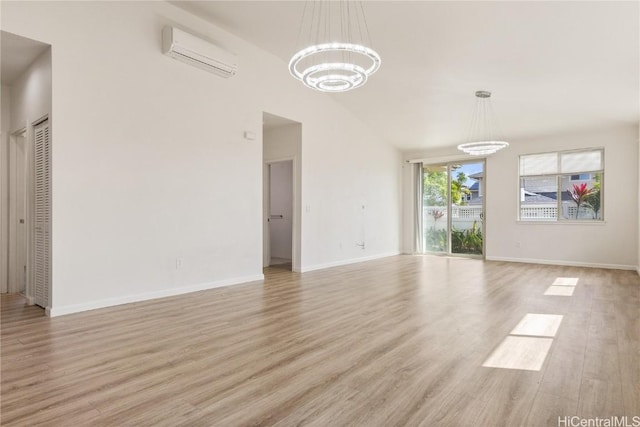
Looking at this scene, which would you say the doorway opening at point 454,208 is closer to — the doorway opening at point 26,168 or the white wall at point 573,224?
the white wall at point 573,224

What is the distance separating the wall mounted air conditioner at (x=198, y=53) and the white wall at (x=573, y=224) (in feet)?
20.6

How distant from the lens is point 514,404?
1959mm

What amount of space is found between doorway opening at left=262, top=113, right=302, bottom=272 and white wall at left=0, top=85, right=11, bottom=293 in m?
3.55

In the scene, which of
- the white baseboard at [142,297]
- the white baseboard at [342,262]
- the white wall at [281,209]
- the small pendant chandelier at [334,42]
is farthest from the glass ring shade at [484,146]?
the white baseboard at [142,297]

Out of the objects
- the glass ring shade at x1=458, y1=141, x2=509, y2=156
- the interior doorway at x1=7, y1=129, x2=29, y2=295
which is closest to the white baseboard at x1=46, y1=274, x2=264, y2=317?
the interior doorway at x1=7, y1=129, x2=29, y2=295

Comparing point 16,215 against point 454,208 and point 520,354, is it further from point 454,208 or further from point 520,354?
point 454,208

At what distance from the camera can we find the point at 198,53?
4.66 meters

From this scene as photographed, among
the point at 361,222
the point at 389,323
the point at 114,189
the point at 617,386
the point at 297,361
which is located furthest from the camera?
the point at 361,222

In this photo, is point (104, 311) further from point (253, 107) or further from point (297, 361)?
point (253, 107)

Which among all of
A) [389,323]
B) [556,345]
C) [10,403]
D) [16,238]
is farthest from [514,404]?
[16,238]

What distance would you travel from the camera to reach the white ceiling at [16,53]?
3.60 metres

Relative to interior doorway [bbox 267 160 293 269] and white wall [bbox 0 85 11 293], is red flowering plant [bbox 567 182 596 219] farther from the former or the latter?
white wall [bbox 0 85 11 293]

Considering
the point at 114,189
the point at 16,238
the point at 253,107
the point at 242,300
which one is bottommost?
the point at 242,300

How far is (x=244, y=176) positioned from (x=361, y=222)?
11.1 ft
